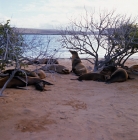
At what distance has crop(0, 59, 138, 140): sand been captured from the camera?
4257 millimetres

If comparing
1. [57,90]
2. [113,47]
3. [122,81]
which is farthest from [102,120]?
[113,47]

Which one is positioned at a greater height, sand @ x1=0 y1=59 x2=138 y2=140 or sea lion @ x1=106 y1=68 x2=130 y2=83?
sea lion @ x1=106 y1=68 x2=130 y2=83

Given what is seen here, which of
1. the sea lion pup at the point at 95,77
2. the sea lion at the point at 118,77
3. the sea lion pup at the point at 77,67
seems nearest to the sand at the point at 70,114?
the sea lion at the point at 118,77

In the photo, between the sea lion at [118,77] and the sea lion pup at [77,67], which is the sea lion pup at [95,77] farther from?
the sea lion pup at [77,67]

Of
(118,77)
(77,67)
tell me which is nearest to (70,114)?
(118,77)

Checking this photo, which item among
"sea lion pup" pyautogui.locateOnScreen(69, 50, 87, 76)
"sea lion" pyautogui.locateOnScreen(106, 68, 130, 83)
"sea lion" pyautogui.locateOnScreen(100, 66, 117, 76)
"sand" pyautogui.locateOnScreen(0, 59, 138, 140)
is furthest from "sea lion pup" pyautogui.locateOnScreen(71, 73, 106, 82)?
"sand" pyautogui.locateOnScreen(0, 59, 138, 140)

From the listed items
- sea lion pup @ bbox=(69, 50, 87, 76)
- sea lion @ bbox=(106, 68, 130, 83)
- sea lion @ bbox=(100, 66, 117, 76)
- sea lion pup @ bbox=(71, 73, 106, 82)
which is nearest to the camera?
sea lion @ bbox=(106, 68, 130, 83)

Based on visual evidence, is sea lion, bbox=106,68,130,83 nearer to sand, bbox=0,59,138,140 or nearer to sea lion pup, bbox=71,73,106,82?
sea lion pup, bbox=71,73,106,82

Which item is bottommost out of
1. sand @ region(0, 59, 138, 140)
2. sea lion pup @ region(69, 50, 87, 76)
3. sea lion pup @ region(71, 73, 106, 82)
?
sand @ region(0, 59, 138, 140)

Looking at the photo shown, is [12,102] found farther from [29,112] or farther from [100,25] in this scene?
[100,25]

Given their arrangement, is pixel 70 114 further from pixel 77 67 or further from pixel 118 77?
pixel 77 67

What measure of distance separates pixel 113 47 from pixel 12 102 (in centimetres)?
592

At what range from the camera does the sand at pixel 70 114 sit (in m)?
4.26

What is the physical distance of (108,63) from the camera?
10984 mm
